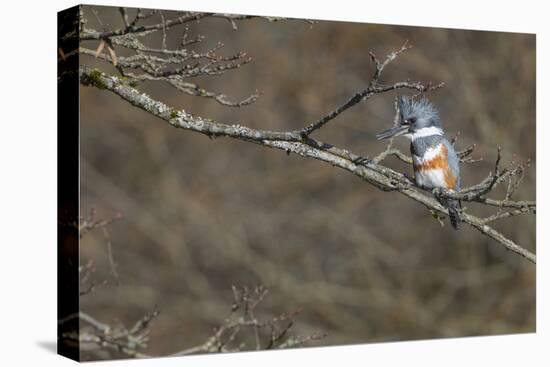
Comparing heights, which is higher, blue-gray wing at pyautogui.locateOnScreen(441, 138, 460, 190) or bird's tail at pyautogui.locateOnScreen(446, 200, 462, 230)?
blue-gray wing at pyautogui.locateOnScreen(441, 138, 460, 190)

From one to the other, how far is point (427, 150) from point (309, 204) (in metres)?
2.71

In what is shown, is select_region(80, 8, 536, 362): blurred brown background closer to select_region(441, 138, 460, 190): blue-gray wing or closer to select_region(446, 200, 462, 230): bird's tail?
select_region(441, 138, 460, 190): blue-gray wing

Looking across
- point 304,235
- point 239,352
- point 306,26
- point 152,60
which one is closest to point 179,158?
point 304,235

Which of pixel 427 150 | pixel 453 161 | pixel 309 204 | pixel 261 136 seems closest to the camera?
pixel 261 136

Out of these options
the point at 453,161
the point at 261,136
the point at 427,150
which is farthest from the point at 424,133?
the point at 261,136

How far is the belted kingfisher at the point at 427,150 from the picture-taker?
6723 millimetres

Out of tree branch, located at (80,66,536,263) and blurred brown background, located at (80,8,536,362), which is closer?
tree branch, located at (80,66,536,263)

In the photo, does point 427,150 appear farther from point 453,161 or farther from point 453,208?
point 453,208

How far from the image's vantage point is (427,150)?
6.73 metres

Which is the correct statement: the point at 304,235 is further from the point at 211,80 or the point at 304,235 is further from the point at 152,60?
the point at 152,60

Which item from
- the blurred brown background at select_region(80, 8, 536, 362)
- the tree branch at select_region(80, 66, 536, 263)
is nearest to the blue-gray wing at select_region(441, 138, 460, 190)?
the blurred brown background at select_region(80, 8, 536, 362)

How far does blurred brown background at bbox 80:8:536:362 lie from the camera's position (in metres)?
8.22

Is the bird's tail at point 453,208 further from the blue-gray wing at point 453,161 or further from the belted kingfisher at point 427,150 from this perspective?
the blue-gray wing at point 453,161

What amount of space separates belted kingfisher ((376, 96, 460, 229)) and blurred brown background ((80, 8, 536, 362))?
0.47m
